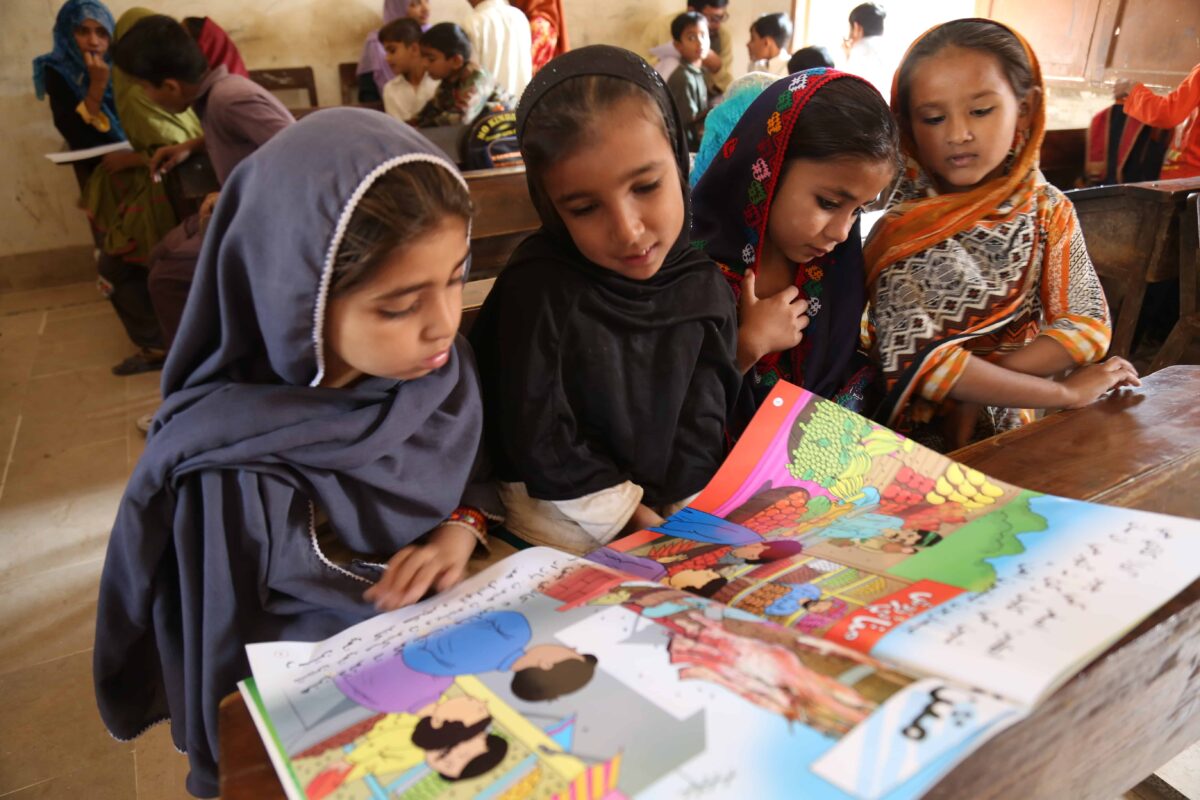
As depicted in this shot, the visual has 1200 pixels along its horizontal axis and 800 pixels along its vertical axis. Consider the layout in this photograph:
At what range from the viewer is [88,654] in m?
1.81

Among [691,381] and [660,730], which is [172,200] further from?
[660,730]

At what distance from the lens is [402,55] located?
468 centimetres

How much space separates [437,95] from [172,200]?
52.1 inches

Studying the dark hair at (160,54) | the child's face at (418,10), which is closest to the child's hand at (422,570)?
the dark hair at (160,54)

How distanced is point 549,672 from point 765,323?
745 millimetres

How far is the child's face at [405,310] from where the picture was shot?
77 cm

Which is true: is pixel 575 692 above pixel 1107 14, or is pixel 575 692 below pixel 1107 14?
below

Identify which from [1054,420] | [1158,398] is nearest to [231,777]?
[1054,420]

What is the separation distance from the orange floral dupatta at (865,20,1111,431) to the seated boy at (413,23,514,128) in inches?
110

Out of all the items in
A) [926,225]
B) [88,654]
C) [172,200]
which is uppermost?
[926,225]

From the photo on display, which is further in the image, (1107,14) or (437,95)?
(1107,14)

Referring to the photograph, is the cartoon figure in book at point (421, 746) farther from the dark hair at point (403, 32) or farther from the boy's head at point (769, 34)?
the boy's head at point (769, 34)

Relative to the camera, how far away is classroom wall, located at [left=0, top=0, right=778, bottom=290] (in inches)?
195

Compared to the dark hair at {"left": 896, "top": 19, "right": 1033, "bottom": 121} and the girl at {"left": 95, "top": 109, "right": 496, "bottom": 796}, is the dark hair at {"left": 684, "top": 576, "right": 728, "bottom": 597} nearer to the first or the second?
the girl at {"left": 95, "top": 109, "right": 496, "bottom": 796}
